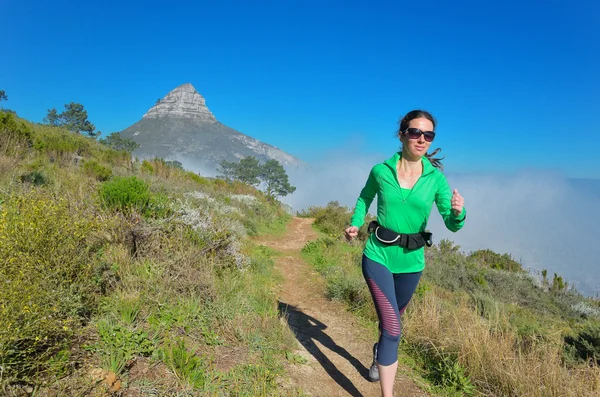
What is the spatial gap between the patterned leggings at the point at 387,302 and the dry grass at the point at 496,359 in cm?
125

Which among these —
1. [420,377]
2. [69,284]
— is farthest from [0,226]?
[420,377]

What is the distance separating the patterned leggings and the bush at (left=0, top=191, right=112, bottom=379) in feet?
7.21

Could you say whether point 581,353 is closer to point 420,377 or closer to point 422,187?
point 420,377

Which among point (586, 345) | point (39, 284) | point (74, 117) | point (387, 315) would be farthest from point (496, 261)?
point (74, 117)

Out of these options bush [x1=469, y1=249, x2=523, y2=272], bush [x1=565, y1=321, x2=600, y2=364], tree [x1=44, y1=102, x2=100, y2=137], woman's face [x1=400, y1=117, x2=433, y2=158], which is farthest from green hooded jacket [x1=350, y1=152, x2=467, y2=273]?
tree [x1=44, y1=102, x2=100, y2=137]

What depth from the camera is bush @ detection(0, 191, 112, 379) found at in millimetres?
1865

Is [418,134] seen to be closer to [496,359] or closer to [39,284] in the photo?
[496,359]

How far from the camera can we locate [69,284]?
2.74 m

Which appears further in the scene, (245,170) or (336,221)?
(245,170)

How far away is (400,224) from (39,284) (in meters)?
2.74

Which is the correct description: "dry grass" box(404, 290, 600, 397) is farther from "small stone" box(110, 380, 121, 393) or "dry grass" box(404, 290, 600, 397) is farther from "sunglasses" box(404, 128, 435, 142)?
"small stone" box(110, 380, 121, 393)

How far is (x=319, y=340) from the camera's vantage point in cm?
385

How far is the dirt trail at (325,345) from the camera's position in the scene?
115 inches

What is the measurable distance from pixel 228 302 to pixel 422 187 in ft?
8.54
